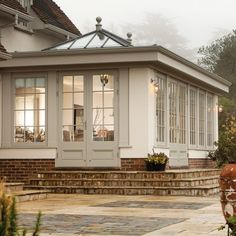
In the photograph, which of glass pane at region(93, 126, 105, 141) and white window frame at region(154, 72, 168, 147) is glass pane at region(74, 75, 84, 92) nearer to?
glass pane at region(93, 126, 105, 141)

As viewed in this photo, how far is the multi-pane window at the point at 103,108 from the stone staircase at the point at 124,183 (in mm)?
1104

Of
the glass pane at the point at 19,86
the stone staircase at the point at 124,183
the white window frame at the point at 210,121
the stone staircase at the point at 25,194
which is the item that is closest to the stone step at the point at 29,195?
the stone staircase at the point at 25,194

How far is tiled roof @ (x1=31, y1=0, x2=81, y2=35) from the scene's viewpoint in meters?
20.9

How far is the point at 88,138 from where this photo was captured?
16219 millimetres

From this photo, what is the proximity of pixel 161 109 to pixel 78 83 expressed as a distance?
2.27 metres

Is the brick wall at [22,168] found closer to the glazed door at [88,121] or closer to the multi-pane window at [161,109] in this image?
the glazed door at [88,121]

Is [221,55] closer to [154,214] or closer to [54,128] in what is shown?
[54,128]

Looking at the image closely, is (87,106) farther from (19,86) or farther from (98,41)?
(98,41)

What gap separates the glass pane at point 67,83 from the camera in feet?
54.1

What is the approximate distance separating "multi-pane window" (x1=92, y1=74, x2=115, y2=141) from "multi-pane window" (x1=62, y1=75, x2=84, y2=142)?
34cm

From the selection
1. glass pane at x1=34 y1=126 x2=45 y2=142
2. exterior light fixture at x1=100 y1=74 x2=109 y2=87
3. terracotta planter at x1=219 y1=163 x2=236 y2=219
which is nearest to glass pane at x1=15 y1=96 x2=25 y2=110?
glass pane at x1=34 y1=126 x2=45 y2=142

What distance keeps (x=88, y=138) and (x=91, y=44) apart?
276 centimetres

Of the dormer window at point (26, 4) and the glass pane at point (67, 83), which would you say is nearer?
the glass pane at point (67, 83)

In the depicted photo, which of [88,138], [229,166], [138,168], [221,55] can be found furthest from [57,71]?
[221,55]
